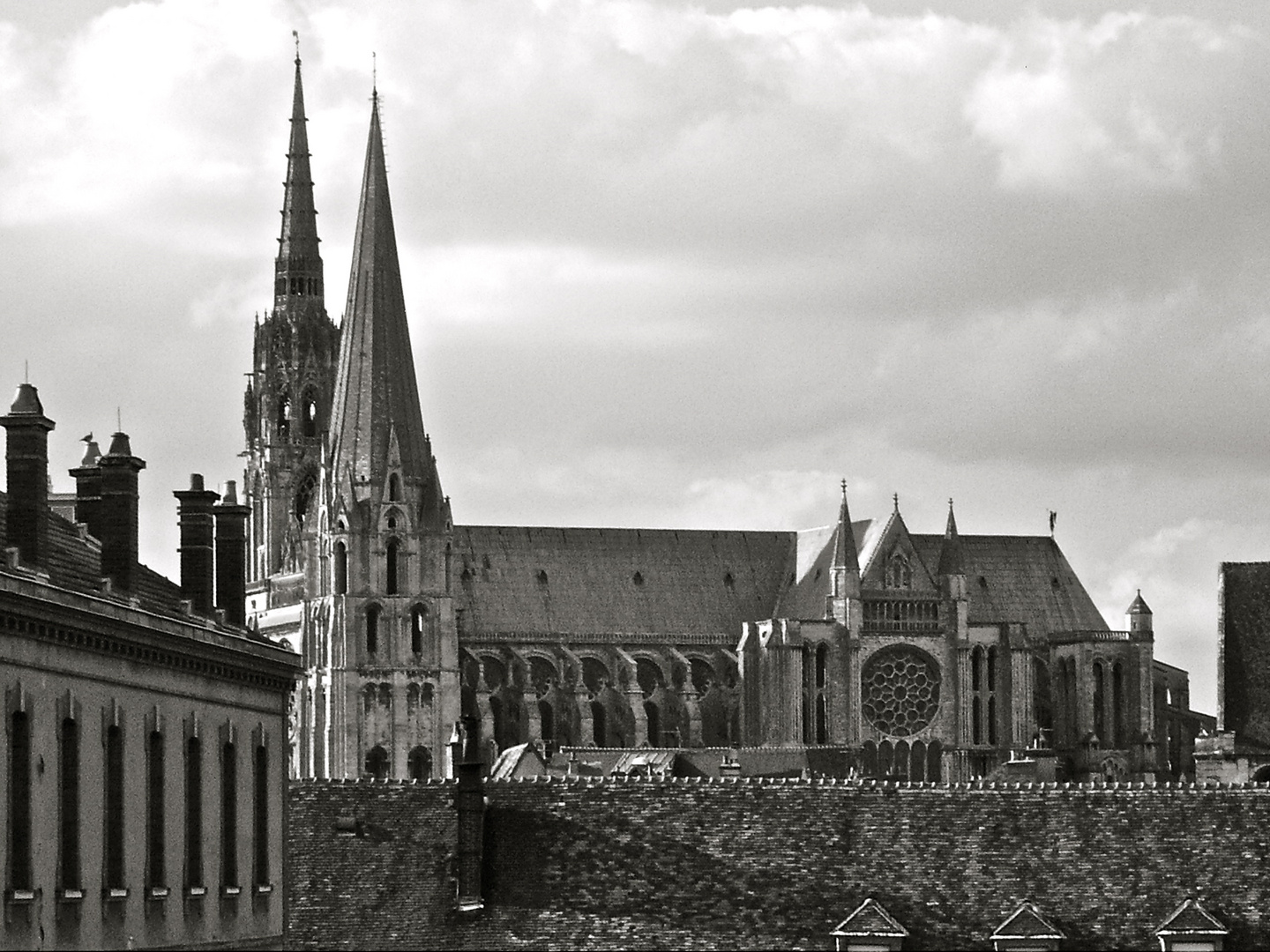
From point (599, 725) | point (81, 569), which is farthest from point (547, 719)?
point (81, 569)

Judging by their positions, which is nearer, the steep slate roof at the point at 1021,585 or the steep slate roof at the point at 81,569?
the steep slate roof at the point at 81,569

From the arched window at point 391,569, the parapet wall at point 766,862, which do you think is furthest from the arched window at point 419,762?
the parapet wall at point 766,862

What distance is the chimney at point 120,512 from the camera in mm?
47031

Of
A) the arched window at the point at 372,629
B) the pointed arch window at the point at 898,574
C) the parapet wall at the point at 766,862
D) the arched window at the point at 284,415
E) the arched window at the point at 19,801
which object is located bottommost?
the parapet wall at the point at 766,862

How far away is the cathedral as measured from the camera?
17650 centimetres

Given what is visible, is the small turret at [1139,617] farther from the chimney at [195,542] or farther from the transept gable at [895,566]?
the chimney at [195,542]

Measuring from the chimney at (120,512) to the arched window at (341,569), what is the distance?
129 metres

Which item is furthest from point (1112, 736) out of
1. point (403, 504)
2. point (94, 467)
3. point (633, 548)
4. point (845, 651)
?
point (94, 467)

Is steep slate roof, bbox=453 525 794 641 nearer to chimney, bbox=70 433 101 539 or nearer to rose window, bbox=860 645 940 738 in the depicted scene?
rose window, bbox=860 645 940 738

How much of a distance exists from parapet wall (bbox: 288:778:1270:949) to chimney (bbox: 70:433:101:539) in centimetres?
1348

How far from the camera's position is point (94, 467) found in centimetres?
4975

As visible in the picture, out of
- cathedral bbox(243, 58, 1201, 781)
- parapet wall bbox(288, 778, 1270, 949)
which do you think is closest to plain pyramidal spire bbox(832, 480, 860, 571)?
cathedral bbox(243, 58, 1201, 781)

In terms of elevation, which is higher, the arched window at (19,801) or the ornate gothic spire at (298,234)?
the ornate gothic spire at (298,234)

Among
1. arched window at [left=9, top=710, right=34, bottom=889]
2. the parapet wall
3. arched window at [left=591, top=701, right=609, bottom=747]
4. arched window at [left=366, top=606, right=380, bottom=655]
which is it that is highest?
arched window at [left=366, top=606, right=380, bottom=655]
